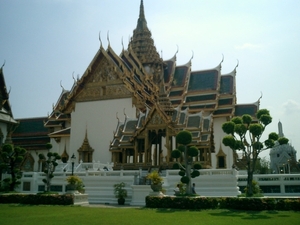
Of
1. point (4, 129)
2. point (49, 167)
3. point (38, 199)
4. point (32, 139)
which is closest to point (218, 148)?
point (49, 167)

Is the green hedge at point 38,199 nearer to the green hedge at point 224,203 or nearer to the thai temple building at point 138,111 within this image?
the green hedge at point 224,203

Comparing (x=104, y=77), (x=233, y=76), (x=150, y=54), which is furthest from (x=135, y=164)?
(x=150, y=54)

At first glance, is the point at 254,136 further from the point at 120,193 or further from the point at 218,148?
the point at 218,148

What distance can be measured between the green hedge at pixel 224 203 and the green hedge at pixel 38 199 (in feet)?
9.98

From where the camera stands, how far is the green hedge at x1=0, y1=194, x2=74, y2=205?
11.9m

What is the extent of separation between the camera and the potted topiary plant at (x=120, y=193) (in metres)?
13.5

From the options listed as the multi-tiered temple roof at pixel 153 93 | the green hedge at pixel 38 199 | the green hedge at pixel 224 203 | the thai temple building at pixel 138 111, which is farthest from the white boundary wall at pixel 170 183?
the green hedge at pixel 38 199

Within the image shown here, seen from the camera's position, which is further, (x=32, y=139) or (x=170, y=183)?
(x=32, y=139)

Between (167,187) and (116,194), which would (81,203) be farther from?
(167,187)

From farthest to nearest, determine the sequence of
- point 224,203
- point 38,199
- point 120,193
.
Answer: point 120,193, point 38,199, point 224,203

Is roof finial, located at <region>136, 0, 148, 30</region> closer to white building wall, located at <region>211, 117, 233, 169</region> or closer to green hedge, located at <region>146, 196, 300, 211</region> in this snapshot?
white building wall, located at <region>211, 117, 233, 169</region>

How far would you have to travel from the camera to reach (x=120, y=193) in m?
13.5

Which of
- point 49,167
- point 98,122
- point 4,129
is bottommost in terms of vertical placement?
point 49,167

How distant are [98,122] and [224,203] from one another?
15.3 metres
